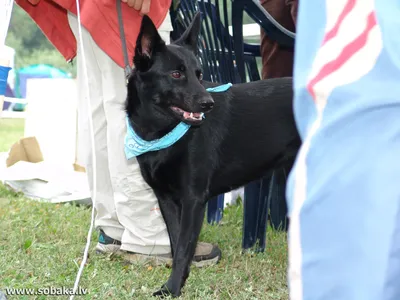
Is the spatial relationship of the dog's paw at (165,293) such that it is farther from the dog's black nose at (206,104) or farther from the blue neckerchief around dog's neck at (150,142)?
the dog's black nose at (206,104)

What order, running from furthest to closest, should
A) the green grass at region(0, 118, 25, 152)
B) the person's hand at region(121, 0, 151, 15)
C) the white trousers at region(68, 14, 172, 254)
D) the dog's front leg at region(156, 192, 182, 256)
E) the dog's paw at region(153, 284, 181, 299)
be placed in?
1. the green grass at region(0, 118, 25, 152)
2. the white trousers at region(68, 14, 172, 254)
3. the dog's front leg at region(156, 192, 182, 256)
4. the person's hand at region(121, 0, 151, 15)
5. the dog's paw at region(153, 284, 181, 299)

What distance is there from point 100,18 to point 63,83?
390cm

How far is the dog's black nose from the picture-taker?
2.51 metres

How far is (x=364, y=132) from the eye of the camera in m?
→ 0.62

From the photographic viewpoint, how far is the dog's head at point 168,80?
2.54 m

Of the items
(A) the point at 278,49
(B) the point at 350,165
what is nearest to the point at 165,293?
(A) the point at 278,49

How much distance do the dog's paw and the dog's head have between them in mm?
700

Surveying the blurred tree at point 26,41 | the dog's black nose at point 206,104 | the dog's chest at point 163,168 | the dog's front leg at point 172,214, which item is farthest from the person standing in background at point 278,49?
the blurred tree at point 26,41

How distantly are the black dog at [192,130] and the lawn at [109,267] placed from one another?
16cm

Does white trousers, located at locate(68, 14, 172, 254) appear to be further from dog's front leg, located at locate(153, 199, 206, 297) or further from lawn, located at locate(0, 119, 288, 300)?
dog's front leg, located at locate(153, 199, 206, 297)

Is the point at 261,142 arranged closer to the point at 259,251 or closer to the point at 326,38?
the point at 259,251

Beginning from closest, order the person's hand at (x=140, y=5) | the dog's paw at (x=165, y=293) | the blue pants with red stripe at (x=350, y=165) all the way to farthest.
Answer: the blue pants with red stripe at (x=350, y=165)
the dog's paw at (x=165, y=293)
the person's hand at (x=140, y=5)

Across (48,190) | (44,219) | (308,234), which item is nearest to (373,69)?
(308,234)

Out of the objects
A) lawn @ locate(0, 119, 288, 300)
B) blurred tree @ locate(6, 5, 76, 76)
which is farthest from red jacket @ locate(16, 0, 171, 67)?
blurred tree @ locate(6, 5, 76, 76)
